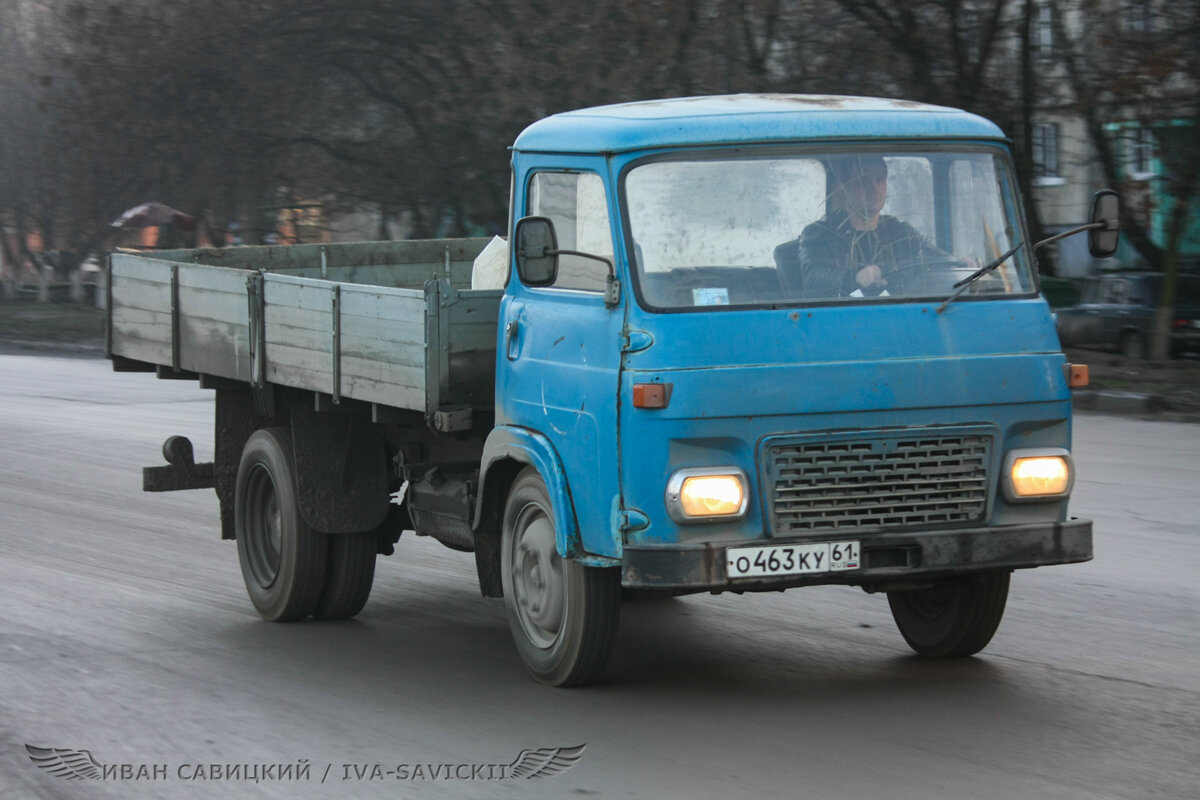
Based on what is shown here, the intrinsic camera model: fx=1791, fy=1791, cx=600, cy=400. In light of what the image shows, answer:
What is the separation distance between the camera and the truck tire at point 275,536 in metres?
8.16

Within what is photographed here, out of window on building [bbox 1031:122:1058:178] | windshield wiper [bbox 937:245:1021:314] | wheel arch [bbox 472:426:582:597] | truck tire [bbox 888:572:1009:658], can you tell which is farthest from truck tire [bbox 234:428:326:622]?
window on building [bbox 1031:122:1058:178]

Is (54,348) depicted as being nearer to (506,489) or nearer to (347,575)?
(347,575)

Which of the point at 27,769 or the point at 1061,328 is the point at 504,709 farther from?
the point at 1061,328

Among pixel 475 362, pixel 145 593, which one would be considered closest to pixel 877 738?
pixel 475 362

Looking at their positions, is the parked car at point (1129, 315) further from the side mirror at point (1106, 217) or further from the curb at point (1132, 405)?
the side mirror at point (1106, 217)

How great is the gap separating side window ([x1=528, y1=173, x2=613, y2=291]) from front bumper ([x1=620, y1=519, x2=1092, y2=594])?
102 centimetres

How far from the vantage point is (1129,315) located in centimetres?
2473

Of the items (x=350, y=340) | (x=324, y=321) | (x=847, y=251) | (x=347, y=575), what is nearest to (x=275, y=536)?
(x=347, y=575)

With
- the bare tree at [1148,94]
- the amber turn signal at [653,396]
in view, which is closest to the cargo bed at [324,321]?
the amber turn signal at [653,396]

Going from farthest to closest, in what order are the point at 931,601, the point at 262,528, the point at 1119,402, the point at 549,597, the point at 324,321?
the point at 1119,402 → the point at 262,528 → the point at 324,321 → the point at 931,601 → the point at 549,597

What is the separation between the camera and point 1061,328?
25.1m

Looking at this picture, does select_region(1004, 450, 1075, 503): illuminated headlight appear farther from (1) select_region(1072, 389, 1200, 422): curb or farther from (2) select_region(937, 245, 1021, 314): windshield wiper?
(1) select_region(1072, 389, 1200, 422): curb

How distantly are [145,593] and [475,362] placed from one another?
291 centimetres

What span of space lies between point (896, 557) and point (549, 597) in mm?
1271
